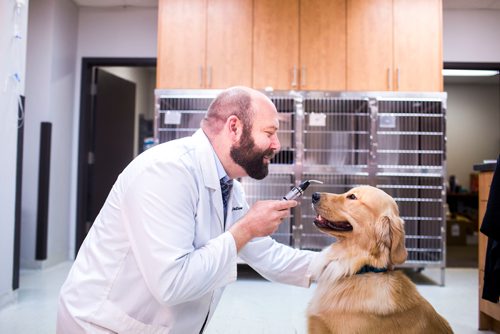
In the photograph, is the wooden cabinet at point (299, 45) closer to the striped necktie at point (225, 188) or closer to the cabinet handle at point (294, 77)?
the cabinet handle at point (294, 77)

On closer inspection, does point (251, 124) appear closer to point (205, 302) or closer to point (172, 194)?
point (172, 194)

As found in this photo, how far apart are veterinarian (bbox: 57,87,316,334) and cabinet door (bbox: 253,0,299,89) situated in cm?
256

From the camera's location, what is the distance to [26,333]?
236cm

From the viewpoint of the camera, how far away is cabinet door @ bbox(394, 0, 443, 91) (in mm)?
3793

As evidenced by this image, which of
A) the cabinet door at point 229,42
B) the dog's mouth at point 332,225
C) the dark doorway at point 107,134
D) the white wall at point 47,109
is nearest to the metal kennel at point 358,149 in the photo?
the cabinet door at point 229,42

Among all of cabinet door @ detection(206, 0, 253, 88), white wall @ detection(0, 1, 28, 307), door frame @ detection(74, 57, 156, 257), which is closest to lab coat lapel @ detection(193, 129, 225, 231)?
white wall @ detection(0, 1, 28, 307)

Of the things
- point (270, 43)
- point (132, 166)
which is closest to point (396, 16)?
point (270, 43)

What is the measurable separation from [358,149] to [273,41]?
4.13ft

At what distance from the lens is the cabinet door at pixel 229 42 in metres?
3.82

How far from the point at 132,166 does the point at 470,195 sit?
6.44m

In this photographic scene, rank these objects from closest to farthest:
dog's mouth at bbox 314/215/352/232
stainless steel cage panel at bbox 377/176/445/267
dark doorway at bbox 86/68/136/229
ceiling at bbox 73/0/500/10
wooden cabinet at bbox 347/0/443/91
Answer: dog's mouth at bbox 314/215/352/232 → stainless steel cage panel at bbox 377/176/445/267 → wooden cabinet at bbox 347/0/443/91 → ceiling at bbox 73/0/500/10 → dark doorway at bbox 86/68/136/229

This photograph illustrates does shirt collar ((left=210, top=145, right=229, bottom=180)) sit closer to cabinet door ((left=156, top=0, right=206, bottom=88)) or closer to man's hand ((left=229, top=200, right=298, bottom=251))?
man's hand ((left=229, top=200, right=298, bottom=251))

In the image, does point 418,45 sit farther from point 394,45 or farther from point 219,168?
point 219,168

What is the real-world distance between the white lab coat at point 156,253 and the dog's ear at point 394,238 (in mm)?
559
